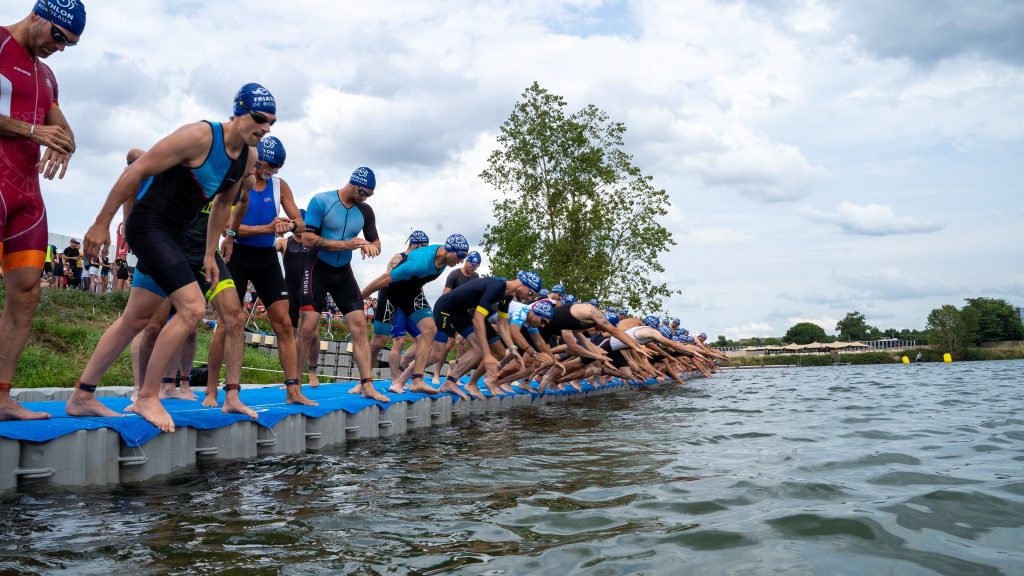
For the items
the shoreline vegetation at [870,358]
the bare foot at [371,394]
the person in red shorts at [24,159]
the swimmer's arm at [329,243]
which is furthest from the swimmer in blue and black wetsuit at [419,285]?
the shoreline vegetation at [870,358]

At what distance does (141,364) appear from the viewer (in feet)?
21.1

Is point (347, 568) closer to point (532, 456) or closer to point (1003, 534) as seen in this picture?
point (1003, 534)

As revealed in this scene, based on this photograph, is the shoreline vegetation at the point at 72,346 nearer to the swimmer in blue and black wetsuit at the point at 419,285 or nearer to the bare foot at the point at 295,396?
the swimmer in blue and black wetsuit at the point at 419,285

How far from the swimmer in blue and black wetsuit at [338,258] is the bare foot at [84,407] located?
9.95 ft

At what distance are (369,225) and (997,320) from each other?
122 metres

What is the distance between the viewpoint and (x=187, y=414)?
18.5 ft

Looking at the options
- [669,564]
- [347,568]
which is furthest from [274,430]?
[669,564]

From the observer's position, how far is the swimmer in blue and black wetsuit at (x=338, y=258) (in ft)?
26.2

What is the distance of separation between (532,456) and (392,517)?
8.09 ft

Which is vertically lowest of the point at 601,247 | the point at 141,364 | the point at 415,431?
the point at 415,431

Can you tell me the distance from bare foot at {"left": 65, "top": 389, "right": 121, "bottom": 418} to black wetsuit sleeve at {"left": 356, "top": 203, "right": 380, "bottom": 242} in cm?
382

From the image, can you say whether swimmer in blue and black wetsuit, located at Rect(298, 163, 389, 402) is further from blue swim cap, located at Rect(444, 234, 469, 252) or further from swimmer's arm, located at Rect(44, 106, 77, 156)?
swimmer's arm, located at Rect(44, 106, 77, 156)

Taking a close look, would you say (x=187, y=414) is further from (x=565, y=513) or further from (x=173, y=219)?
(x=565, y=513)

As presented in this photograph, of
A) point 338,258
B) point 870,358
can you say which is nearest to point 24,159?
point 338,258
